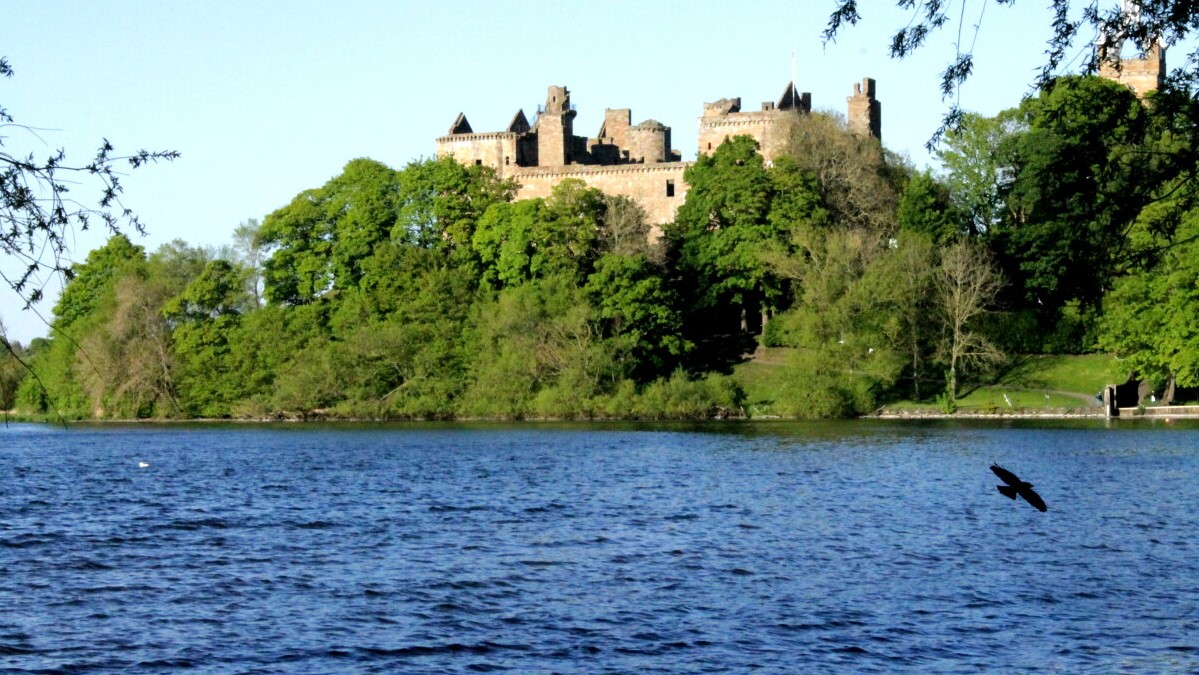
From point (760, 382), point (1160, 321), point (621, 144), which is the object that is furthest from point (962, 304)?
point (621, 144)

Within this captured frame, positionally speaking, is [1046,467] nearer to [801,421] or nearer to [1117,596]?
[1117,596]

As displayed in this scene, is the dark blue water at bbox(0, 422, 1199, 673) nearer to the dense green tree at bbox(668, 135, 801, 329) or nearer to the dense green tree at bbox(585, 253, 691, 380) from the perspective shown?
the dense green tree at bbox(585, 253, 691, 380)

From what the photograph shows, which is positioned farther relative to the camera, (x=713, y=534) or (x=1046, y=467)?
(x=1046, y=467)

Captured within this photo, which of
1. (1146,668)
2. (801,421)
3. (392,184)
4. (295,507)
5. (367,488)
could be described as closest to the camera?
(1146,668)

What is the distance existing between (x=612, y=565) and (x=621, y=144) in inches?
2976

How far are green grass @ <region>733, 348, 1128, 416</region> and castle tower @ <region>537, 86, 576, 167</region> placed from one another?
26.8 metres

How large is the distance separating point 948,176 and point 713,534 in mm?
48684

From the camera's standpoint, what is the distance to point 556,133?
299 feet

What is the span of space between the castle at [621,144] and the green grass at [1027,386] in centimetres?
1622

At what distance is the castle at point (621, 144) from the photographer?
8331 centimetres

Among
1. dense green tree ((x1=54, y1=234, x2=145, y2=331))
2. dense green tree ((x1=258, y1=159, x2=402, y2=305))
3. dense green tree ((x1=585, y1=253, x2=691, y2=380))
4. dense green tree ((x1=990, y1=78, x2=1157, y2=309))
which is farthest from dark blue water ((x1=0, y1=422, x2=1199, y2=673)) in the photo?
dense green tree ((x1=54, y1=234, x2=145, y2=331))

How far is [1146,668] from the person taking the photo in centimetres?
1580

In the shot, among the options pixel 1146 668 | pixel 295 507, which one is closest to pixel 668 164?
pixel 295 507

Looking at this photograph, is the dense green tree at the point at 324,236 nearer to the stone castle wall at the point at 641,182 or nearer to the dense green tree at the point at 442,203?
the dense green tree at the point at 442,203
